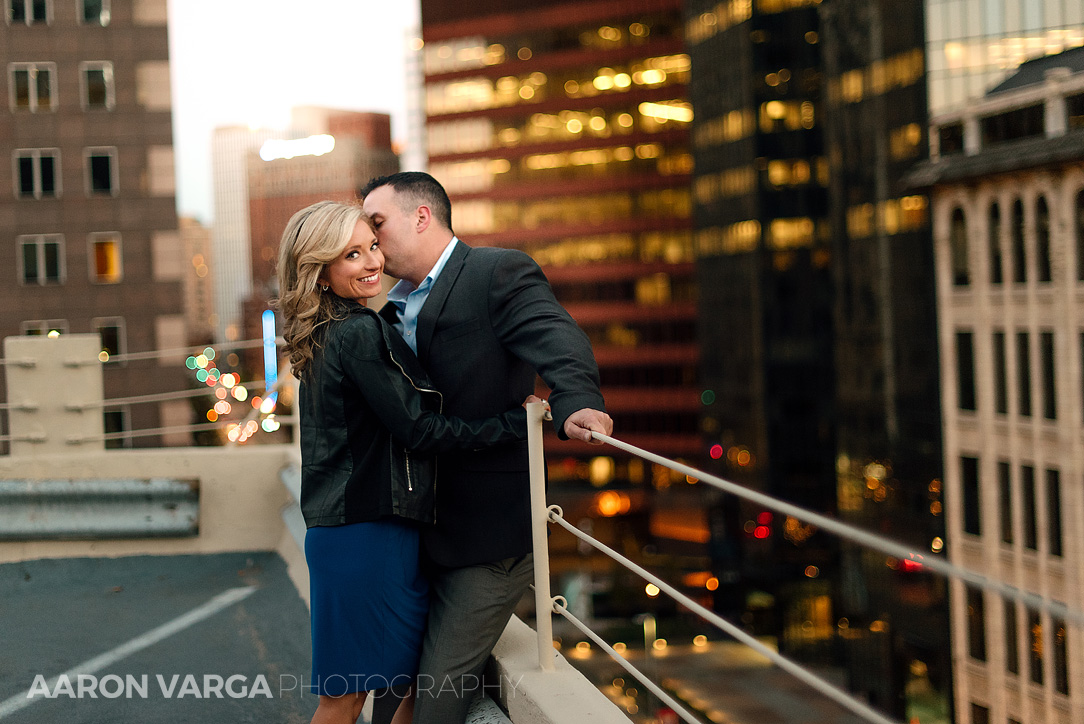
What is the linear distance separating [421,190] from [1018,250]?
4623 centimetres

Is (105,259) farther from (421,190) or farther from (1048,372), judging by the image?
(1048,372)

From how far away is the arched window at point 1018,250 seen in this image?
42.2 m

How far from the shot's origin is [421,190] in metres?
3.09

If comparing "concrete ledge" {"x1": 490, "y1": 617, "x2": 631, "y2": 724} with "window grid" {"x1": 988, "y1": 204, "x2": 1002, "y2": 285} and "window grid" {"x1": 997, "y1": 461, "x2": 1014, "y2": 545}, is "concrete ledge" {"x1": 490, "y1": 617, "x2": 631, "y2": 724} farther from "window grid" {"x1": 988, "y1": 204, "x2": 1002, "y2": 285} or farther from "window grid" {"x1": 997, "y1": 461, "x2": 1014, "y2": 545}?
"window grid" {"x1": 988, "y1": 204, "x2": 1002, "y2": 285}

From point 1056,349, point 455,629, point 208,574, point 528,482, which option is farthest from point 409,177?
point 1056,349

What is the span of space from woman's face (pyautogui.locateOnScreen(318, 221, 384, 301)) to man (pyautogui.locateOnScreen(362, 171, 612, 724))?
0.61 ft

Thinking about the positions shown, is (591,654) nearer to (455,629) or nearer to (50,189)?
(50,189)

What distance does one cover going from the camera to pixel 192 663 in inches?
165

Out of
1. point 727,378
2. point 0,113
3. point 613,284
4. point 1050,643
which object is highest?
point 0,113

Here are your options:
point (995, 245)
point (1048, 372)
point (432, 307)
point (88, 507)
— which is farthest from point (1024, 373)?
point (432, 307)

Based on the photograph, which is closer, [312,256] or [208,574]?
[312,256]

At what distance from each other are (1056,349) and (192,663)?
1725 inches

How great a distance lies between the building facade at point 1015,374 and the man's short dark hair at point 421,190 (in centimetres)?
3884

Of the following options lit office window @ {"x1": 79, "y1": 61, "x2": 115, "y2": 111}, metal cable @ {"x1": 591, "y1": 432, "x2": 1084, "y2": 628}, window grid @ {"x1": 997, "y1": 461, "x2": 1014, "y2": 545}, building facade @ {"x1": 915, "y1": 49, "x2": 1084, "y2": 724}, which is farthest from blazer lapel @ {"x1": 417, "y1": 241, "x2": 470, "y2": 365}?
window grid @ {"x1": 997, "y1": 461, "x2": 1014, "y2": 545}
